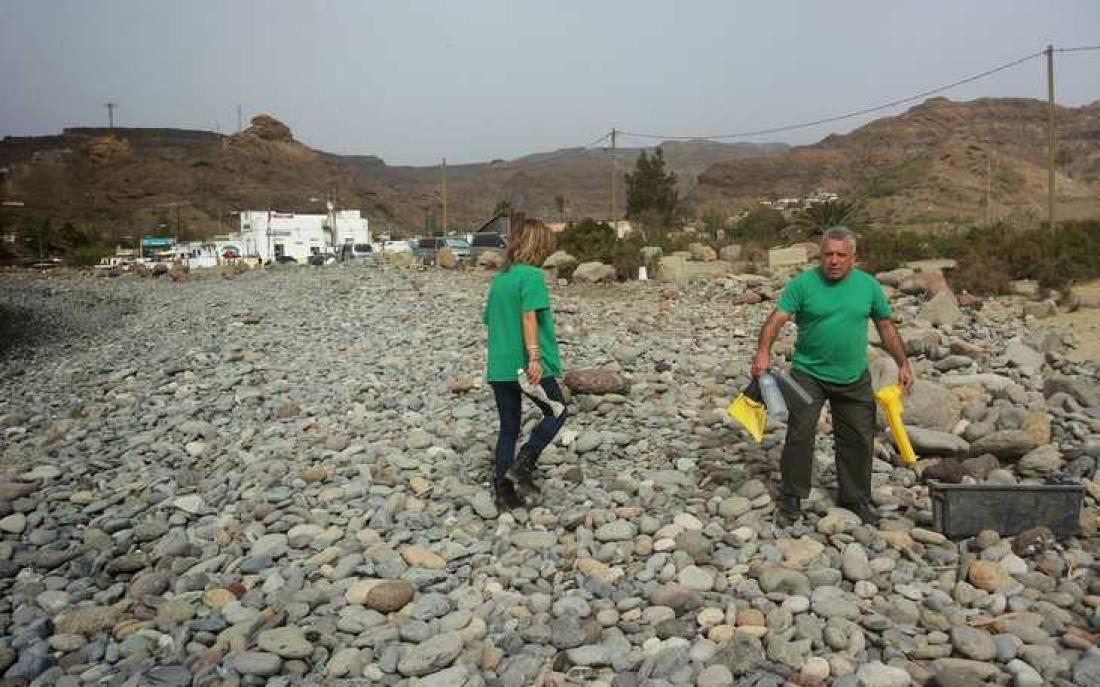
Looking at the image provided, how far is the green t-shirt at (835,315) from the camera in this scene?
14.1ft

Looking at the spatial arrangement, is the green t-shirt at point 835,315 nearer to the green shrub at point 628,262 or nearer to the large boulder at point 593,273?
the large boulder at point 593,273

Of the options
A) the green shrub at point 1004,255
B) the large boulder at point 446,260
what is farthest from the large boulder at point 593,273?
the large boulder at point 446,260

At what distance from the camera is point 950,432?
19.5ft

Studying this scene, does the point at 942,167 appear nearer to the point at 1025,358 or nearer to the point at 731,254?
the point at 731,254

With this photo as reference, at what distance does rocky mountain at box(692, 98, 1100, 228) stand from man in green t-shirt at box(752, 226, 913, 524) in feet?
140

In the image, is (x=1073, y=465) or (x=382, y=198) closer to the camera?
(x=1073, y=465)

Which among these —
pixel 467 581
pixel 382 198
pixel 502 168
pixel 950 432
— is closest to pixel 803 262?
pixel 950 432

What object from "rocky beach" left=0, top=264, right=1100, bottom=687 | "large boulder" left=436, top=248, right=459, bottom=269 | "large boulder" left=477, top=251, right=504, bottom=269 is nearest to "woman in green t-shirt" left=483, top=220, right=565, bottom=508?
"rocky beach" left=0, top=264, right=1100, bottom=687

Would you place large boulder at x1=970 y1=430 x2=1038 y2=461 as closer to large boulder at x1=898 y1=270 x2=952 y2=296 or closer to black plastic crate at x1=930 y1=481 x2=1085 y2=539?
black plastic crate at x1=930 y1=481 x2=1085 y2=539

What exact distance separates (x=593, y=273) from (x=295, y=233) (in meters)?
53.7

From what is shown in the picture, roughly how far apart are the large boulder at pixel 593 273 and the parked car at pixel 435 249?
752 centimetres

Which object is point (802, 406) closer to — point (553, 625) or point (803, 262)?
point (553, 625)

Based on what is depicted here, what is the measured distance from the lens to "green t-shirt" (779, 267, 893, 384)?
14.1ft

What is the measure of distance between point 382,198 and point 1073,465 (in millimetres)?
115518
